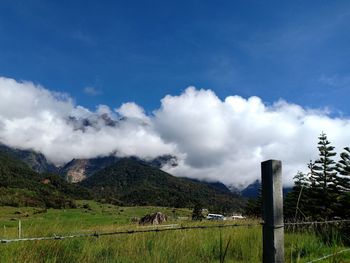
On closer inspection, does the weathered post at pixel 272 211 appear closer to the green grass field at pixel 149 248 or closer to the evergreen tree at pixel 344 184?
the green grass field at pixel 149 248

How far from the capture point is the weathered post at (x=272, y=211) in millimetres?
4043

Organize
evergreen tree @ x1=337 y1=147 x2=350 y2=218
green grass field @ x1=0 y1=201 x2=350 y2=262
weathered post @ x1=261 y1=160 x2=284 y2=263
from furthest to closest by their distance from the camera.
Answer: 1. evergreen tree @ x1=337 y1=147 x2=350 y2=218
2. green grass field @ x1=0 y1=201 x2=350 y2=262
3. weathered post @ x1=261 y1=160 x2=284 y2=263

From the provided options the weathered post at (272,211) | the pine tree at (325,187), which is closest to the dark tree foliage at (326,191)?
the pine tree at (325,187)

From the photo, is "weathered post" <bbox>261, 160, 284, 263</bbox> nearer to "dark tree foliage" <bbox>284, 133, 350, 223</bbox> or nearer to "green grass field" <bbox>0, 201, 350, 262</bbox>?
"green grass field" <bbox>0, 201, 350, 262</bbox>

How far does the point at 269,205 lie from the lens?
4.10m

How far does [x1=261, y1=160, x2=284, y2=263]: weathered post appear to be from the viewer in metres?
4.04

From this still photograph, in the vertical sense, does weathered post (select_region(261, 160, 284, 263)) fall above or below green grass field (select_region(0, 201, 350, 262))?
above

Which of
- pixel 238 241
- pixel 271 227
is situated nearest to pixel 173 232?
pixel 238 241

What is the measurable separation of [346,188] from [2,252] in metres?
17.0

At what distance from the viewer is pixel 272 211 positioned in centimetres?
407

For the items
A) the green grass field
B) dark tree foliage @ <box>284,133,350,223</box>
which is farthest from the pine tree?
the green grass field

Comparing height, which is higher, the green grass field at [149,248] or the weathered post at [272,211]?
the weathered post at [272,211]

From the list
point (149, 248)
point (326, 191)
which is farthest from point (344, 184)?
point (149, 248)

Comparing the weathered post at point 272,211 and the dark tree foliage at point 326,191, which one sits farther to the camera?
the dark tree foliage at point 326,191
